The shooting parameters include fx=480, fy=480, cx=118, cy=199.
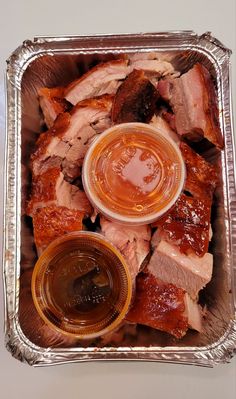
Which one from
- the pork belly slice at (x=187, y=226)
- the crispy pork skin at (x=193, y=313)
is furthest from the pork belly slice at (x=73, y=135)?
the crispy pork skin at (x=193, y=313)

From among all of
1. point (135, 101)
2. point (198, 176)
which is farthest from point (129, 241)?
point (135, 101)

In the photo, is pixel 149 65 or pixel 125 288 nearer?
pixel 125 288

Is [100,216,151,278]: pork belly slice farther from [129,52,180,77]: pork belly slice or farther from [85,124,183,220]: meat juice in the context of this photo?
[129,52,180,77]: pork belly slice

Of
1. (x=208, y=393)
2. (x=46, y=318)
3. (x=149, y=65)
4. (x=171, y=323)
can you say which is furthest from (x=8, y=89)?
(x=208, y=393)

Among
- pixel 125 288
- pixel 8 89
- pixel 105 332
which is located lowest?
pixel 105 332

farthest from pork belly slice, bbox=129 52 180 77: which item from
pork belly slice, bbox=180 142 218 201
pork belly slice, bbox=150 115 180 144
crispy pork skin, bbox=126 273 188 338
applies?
crispy pork skin, bbox=126 273 188 338

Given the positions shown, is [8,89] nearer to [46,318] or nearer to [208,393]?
[46,318]

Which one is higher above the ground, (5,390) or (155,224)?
(155,224)

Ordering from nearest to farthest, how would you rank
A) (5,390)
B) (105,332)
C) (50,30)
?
1. (105,332)
2. (5,390)
3. (50,30)
